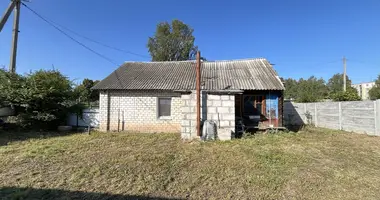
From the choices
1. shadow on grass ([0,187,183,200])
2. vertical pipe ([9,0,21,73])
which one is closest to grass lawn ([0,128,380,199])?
shadow on grass ([0,187,183,200])

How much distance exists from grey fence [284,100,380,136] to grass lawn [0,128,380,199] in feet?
6.93

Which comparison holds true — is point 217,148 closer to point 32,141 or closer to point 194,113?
point 194,113

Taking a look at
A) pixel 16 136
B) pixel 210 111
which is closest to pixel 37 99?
pixel 16 136

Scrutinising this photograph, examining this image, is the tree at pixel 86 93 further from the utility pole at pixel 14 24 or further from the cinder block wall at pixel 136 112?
the utility pole at pixel 14 24

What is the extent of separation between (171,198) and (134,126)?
759 centimetres

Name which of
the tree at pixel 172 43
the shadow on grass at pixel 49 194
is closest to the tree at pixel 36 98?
the shadow on grass at pixel 49 194

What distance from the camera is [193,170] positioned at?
4.75m

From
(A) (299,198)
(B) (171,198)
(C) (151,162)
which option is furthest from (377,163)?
(C) (151,162)

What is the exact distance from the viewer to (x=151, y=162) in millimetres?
5273

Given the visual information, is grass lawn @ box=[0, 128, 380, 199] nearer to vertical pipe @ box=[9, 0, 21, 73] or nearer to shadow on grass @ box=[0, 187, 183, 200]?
shadow on grass @ box=[0, 187, 183, 200]

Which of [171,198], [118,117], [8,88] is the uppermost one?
[8,88]

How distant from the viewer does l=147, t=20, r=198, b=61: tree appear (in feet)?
78.7

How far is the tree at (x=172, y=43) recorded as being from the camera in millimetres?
24000

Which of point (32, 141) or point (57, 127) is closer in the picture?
point (32, 141)
